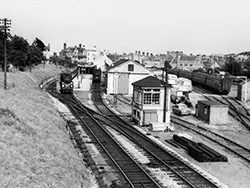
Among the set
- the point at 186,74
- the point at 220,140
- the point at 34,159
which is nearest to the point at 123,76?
the point at 220,140

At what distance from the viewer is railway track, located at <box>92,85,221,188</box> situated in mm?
15609

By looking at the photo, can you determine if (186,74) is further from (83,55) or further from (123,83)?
(83,55)

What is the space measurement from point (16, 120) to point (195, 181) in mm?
10549

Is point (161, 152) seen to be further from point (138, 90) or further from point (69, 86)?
point (69, 86)

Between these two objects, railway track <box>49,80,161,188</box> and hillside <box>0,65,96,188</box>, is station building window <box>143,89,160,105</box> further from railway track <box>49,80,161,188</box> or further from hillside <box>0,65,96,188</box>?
hillside <box>0,65,96,188</box>

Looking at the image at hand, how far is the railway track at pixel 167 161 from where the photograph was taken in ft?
51.2

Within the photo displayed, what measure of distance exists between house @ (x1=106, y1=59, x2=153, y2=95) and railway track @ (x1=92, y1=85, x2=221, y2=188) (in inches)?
779

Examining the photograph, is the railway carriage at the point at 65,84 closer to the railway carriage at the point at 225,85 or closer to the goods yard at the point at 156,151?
the goods yard at the point at 156,151

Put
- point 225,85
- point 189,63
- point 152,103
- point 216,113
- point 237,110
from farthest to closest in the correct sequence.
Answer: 1. point 189,63
2. point 225,85
3. point 237,110
4. point 216,113
5. point 152,103

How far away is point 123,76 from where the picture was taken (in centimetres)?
5059

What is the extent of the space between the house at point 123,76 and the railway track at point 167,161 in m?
19.8

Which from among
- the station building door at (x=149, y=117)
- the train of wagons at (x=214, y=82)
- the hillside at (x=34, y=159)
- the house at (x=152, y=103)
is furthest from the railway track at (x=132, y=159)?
the train of wagons at (x=214, y=82)

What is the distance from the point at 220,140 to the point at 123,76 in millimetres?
26596

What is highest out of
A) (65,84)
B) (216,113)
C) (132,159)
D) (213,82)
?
(213,82)
